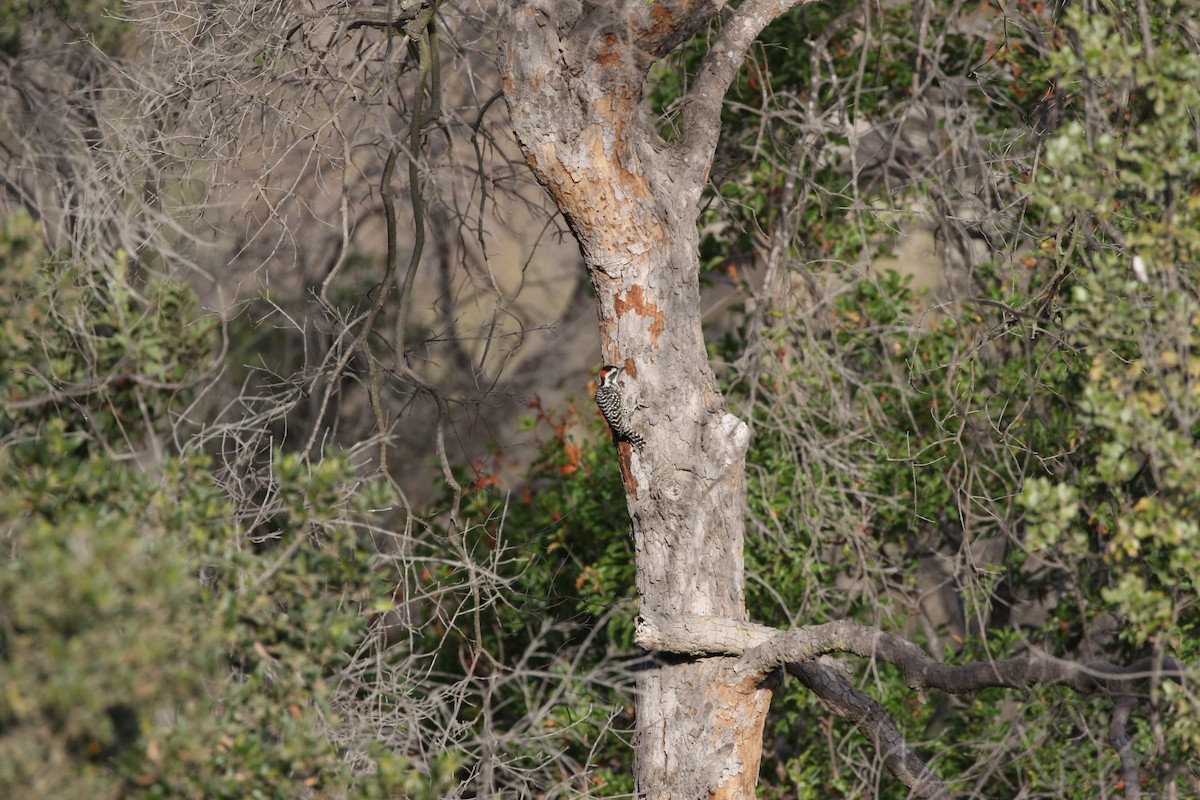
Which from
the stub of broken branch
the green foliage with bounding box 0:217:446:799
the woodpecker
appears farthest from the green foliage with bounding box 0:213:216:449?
the stub of broken branch

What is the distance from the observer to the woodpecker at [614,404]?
3354mm

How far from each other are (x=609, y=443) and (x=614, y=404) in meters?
2.02

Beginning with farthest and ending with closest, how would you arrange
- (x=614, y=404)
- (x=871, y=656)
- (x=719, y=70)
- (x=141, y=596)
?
(x=719, y=70), (x=614, y=404), (x=871, y=656), (x=141, y=596)

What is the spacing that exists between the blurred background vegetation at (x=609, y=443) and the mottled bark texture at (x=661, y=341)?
0.26 m

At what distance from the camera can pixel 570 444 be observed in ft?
18.3

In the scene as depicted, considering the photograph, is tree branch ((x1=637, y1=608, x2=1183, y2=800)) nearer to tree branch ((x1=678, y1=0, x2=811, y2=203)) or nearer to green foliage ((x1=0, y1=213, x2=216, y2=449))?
tree branch ((x1=678, y1=0, x2=811, y2=203))

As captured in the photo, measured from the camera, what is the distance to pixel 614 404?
3346mm

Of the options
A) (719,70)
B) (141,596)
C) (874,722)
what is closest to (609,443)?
(719,70)

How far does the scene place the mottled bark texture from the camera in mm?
3225

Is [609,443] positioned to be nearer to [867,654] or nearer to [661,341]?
[661,341]

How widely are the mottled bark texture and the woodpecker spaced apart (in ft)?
0.13

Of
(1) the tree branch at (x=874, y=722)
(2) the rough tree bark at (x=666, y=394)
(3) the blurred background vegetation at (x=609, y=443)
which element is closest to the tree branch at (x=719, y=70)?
(2) the rough tree bark at (x=666, y=394)

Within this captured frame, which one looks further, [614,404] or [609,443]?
[609,443]

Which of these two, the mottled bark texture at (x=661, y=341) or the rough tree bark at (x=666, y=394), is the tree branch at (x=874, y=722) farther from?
the mottled bark texture at (x=661, y=341)
